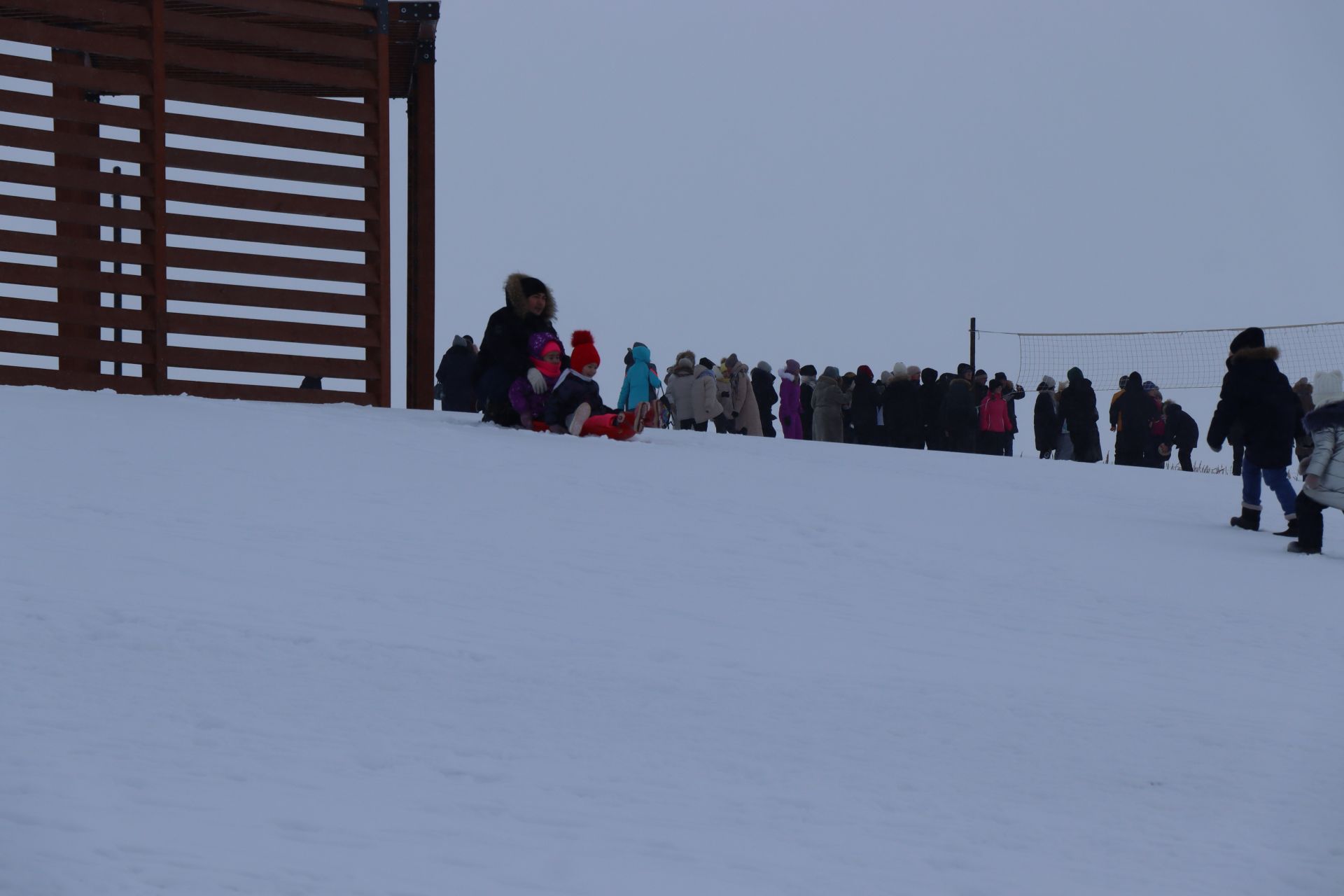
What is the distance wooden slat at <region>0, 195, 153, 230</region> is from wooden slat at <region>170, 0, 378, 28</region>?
1940mm

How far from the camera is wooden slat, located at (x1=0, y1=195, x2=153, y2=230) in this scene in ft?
40.2

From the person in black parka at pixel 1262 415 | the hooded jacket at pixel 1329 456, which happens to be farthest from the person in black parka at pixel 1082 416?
the hooded jacket at pixel 1329 456

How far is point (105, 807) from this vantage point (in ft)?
12.8

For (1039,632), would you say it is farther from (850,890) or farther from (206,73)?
(206,73)

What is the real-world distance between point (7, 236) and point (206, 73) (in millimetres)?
2304

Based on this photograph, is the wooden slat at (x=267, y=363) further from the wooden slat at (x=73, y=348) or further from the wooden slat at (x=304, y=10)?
the wooden slat at (x=304, y=10)

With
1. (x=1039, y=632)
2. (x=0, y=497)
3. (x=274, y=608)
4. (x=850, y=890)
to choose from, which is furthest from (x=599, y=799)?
(x=0, y=497)

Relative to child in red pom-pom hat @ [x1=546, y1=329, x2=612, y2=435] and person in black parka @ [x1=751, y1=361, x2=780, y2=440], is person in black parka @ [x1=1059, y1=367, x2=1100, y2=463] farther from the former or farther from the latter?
child in red pom-pom hat @ [x1=546, y1=329, x2=612, y2=435]

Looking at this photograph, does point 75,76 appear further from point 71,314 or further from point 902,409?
point 902,409

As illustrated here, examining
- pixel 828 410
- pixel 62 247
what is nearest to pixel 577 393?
pixel 62 247

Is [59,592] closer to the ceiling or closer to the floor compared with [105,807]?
closer to the ceiling

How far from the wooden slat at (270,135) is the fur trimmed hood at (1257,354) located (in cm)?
747

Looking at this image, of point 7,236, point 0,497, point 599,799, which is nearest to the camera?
point 599,799

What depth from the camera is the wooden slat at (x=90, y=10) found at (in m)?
12.2
